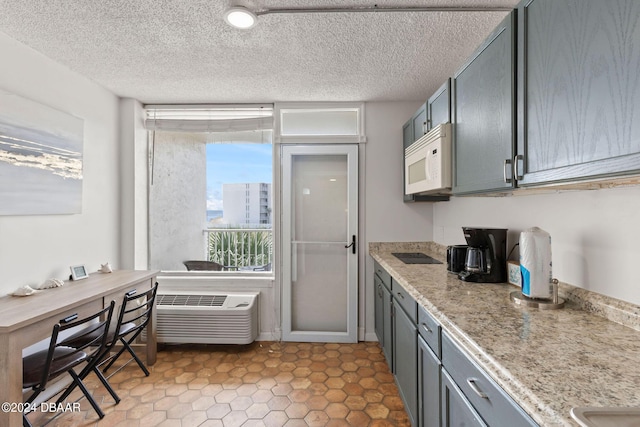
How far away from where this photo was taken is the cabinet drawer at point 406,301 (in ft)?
5.37

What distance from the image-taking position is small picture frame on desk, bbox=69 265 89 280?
7.43 feet

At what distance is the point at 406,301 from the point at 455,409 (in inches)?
28.2

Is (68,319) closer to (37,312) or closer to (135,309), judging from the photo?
(37,312)

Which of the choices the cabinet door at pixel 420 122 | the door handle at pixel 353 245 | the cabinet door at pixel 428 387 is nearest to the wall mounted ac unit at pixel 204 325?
the door handle at pixel 353 245

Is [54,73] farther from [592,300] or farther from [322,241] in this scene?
[592,300]

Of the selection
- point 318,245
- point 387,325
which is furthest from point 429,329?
point 318,245

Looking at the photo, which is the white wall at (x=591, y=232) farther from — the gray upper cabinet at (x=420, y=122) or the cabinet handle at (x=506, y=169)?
the gray upper cabinet at (x=420, y=122)

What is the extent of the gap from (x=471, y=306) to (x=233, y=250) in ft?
8.62

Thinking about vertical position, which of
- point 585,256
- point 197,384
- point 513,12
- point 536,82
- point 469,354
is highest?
point 513,12

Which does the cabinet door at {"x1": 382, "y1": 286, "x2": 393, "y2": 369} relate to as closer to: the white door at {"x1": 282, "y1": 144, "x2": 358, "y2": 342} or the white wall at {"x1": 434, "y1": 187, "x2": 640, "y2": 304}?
the white door at {"x1": 282, "y1": 144, "x2": 358, "y2": 342}

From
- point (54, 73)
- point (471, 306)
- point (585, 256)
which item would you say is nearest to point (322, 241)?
point (471, 306)

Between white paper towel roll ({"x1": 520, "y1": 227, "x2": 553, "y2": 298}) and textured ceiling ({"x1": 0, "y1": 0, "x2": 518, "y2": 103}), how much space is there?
1262 millimetres

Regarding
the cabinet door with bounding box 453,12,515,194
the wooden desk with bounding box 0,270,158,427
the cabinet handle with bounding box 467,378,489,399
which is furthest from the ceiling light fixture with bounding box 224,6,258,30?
the cabinet handle with bounding box 467,378,489,399

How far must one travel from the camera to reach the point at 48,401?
2.04m
